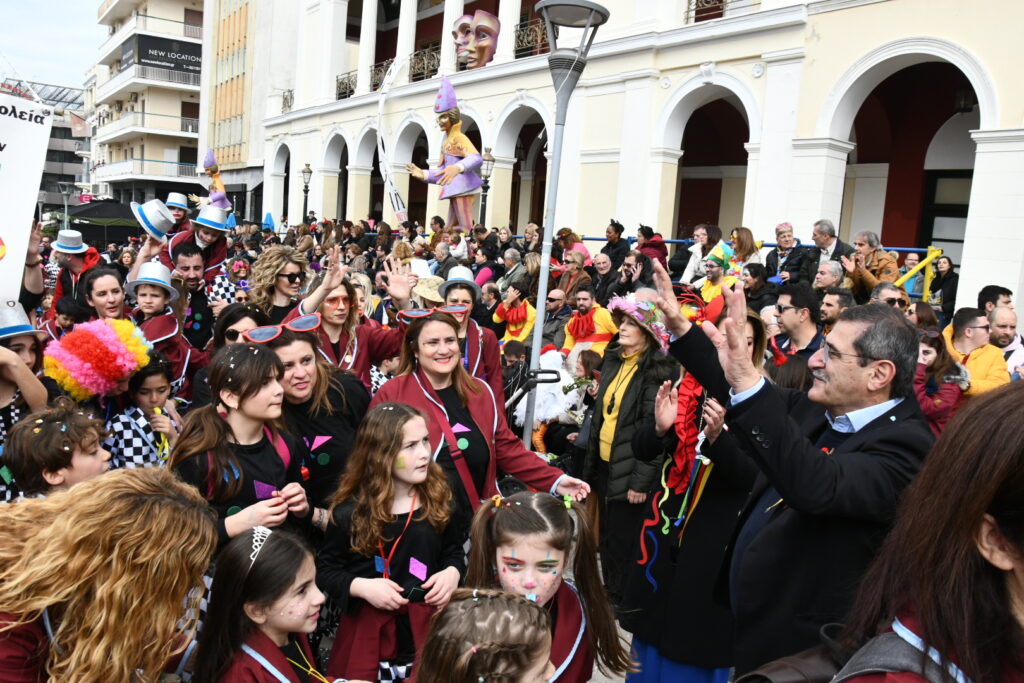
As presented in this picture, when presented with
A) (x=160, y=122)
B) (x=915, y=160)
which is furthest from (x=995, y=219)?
(x=160, y=122)

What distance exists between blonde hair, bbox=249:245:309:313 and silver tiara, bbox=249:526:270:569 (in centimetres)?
283

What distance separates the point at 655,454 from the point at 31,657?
2.80 m

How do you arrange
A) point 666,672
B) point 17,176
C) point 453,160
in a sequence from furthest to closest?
1. point 453,160
2. point 17,176
3. point 666,672

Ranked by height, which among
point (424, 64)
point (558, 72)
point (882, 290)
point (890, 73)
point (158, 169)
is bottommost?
point (882, 290)

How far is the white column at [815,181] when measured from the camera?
40.5 feet

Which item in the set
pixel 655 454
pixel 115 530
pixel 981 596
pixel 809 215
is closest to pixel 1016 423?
pixel 981 596

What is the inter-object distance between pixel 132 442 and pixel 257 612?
1682mm

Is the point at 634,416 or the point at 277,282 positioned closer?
the point at 634,416

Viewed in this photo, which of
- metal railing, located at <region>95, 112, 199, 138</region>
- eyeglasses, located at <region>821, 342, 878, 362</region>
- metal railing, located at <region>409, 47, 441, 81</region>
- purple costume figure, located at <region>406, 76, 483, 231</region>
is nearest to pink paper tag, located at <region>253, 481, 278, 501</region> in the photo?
eyeglasses, located at <region>821, 342, 878, 362</region>

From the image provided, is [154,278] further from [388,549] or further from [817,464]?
[817,464]

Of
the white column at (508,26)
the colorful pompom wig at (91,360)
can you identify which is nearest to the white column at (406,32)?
the white column at (508,26)

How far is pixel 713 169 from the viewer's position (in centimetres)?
1867

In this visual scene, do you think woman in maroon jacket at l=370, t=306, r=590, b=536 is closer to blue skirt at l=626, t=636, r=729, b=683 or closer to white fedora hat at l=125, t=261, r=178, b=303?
blue skirt at l=626, t=636, r=729, b=683

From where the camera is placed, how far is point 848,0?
1174 centimetres
